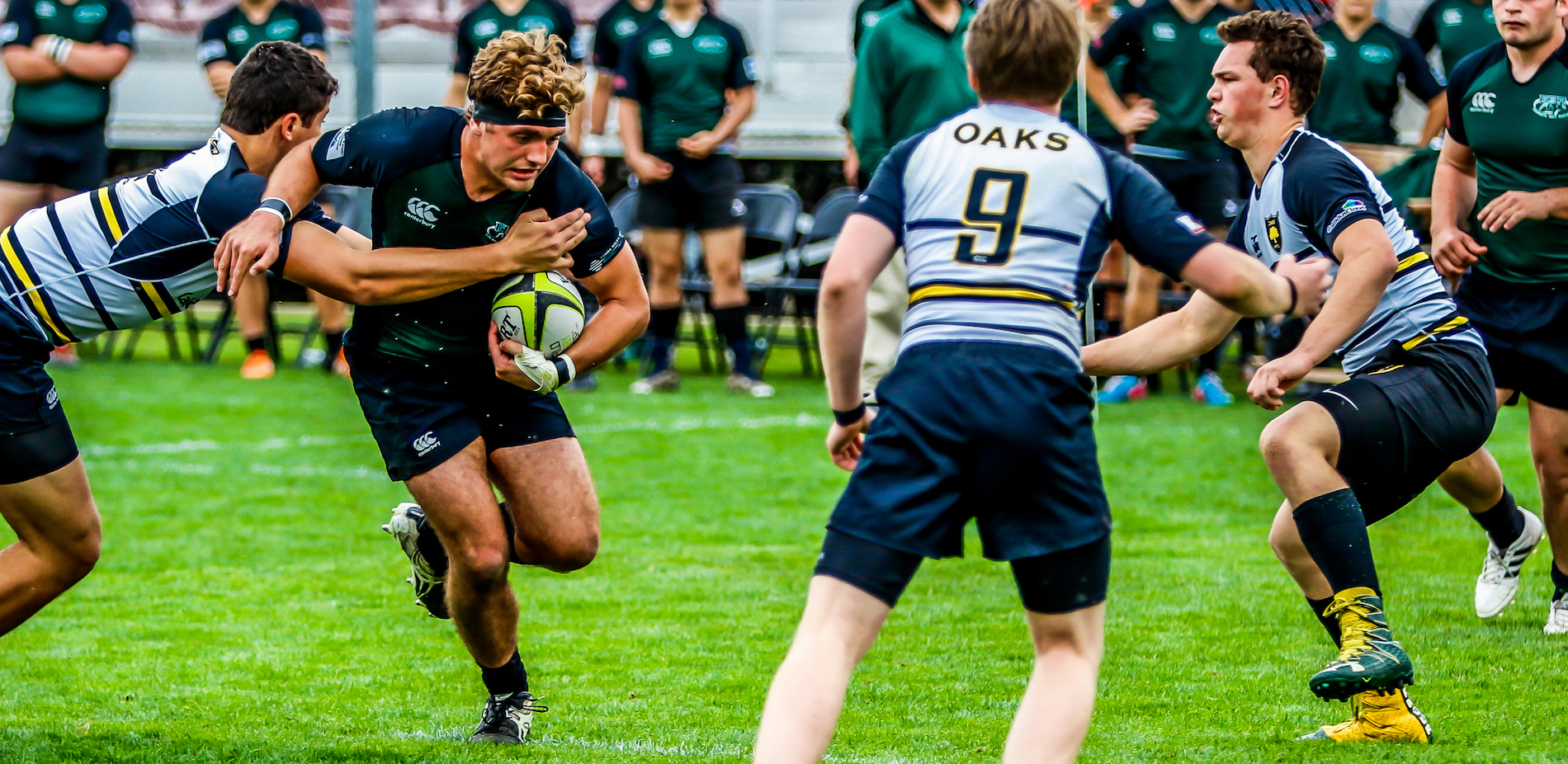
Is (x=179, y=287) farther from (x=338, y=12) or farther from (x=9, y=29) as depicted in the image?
(x=338, y=12)

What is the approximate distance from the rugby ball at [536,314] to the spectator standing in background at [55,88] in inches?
325

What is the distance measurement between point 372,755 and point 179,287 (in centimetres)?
135

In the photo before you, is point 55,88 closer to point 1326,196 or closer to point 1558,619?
point 1326,196

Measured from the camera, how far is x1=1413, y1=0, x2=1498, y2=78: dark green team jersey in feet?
35.4

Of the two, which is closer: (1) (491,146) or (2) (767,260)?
(1) (491,146)

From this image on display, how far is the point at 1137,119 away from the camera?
10.5 meters

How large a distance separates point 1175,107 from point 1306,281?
787cm

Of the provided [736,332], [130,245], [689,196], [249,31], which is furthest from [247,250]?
[249,31]

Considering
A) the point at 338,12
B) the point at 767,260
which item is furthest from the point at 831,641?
the point at 338,12

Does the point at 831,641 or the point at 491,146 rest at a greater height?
the point at 491,146

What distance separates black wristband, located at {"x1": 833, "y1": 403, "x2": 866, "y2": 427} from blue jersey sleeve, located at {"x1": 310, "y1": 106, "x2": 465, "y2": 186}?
4.96 ft

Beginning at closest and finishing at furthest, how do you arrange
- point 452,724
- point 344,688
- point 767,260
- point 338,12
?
point 452,724
point 344,688
point 767,260
point 338,12

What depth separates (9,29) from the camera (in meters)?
11.7

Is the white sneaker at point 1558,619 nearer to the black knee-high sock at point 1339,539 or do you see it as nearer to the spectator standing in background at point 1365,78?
the black knee-high sock at point 1339,539
